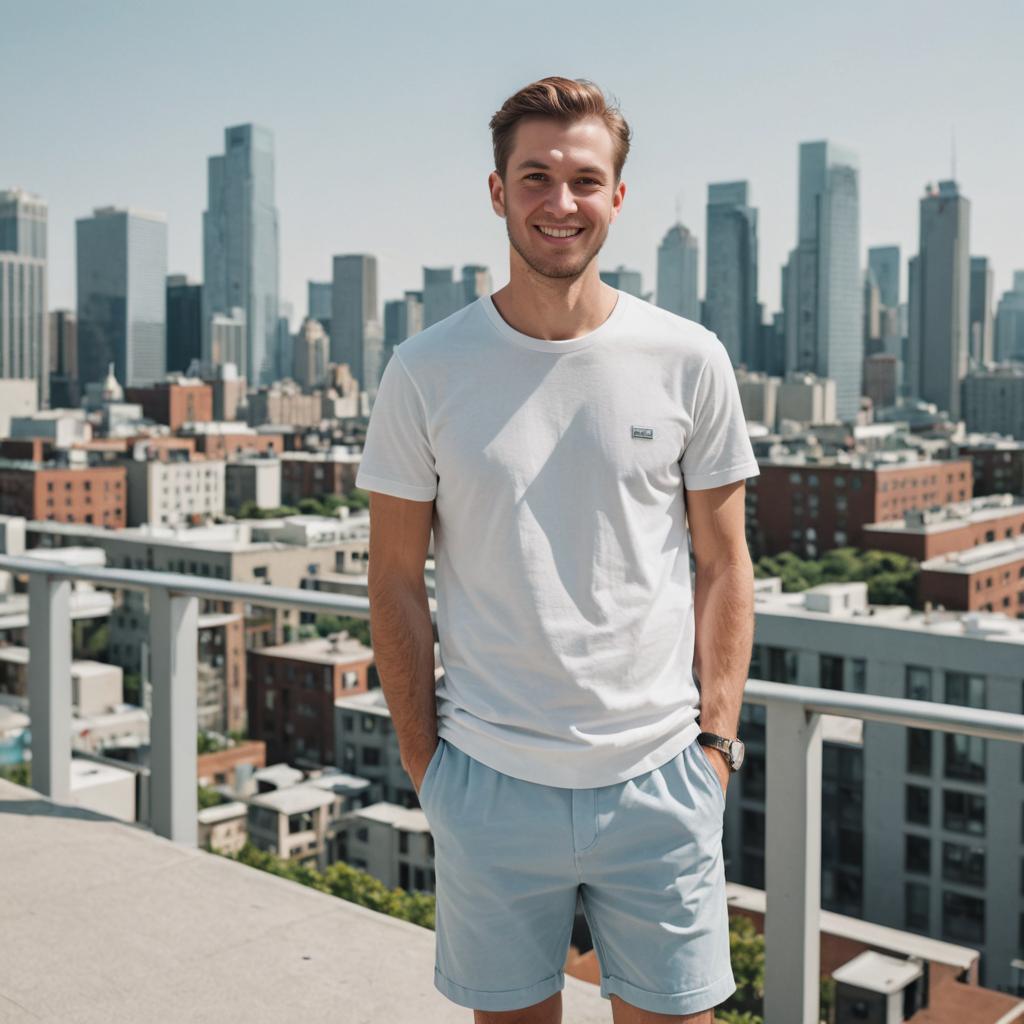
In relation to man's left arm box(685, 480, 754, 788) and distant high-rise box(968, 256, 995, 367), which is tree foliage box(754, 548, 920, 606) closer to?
man's left arm box(685, 480, 754, 788)

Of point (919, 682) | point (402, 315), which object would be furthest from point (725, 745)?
point (402, 315)

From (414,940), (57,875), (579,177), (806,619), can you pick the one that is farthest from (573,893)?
(806,619)

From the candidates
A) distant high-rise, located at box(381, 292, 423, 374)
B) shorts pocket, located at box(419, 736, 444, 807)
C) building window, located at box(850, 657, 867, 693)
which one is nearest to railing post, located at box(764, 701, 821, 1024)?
shorts pocket, located at box(419, 736, 444, 807)

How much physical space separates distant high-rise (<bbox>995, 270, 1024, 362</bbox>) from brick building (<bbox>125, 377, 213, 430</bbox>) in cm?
9115

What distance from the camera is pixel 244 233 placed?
177000 millimetres

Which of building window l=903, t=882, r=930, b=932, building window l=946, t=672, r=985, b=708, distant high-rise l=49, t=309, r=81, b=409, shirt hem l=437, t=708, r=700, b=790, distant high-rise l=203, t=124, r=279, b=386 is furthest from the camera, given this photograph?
distant high-rise l=203, t=124, r=279, b=386

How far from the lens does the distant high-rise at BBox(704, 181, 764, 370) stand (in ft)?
430

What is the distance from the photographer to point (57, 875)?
2.75 metres

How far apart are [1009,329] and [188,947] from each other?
518ft

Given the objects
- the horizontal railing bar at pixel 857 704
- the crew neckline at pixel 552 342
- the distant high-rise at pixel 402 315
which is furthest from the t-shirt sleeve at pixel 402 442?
the distant high-rise at pixel 402 315

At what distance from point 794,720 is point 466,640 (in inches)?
33.1

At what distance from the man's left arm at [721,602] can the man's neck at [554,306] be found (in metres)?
0.22

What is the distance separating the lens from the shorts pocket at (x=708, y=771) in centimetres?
134

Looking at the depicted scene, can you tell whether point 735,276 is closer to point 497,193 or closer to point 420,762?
point 497,193
